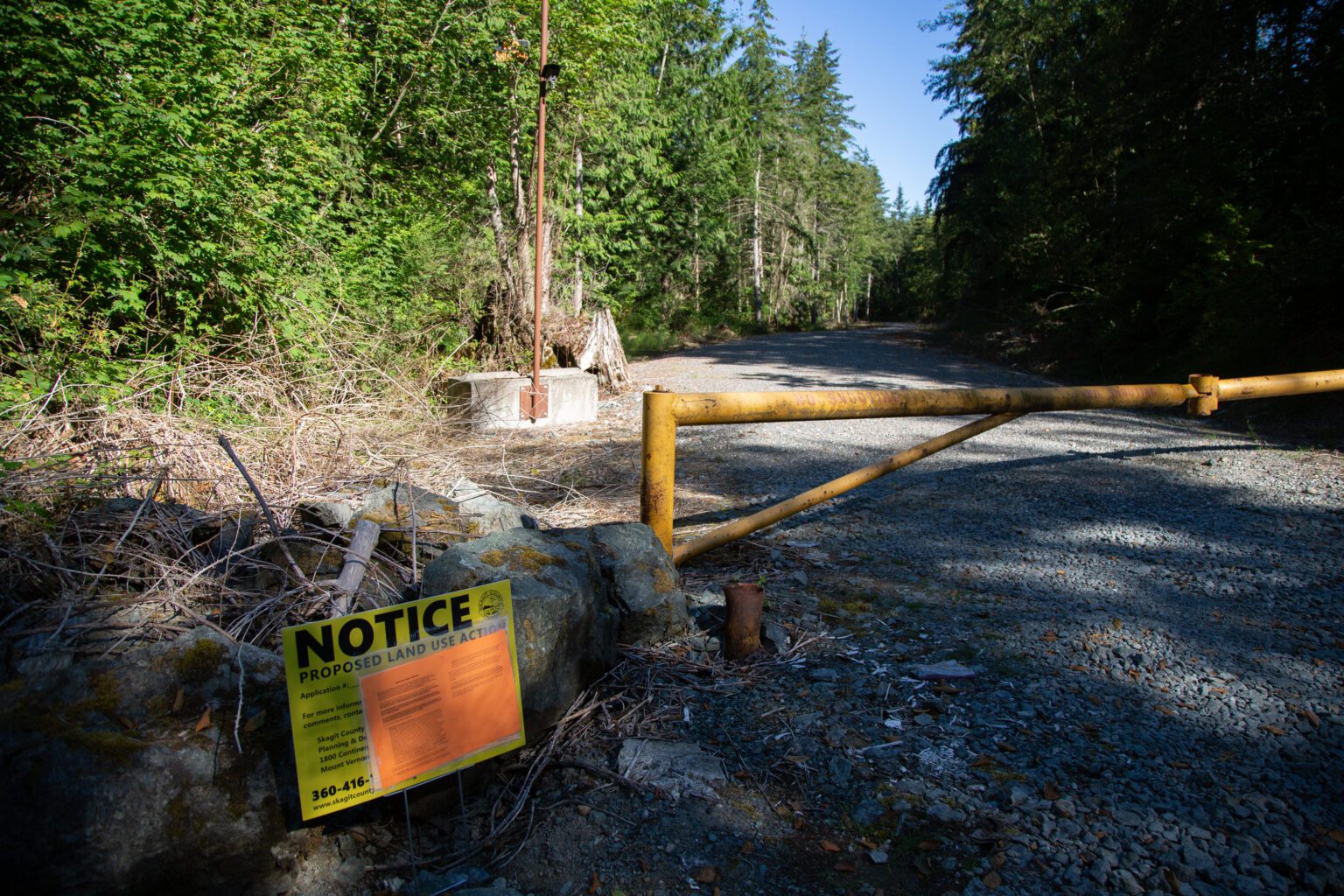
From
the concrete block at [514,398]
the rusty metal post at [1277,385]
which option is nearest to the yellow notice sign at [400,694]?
the rusty metal post at [1277,385]

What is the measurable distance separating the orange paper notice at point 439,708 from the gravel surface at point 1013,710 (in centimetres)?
36

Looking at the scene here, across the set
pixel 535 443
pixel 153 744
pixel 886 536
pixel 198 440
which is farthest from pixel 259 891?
pixel 535 443

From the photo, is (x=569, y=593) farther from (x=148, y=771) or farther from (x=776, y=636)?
(x=148, y=771)

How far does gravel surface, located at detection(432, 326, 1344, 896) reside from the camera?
1949 millimetres

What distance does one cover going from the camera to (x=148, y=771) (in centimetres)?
171

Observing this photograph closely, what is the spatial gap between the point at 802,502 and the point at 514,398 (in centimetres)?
575

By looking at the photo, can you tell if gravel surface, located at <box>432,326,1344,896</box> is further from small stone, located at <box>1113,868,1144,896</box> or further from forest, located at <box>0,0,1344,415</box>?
forest, located at <box>0,0,1344,415</box>

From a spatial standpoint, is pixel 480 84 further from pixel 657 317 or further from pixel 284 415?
pixel 657 317

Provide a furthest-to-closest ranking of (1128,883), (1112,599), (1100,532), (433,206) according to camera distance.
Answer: (433,206), (1100,532), (1112,599), (1128,883)

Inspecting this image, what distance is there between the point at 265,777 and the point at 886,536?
3.68 m

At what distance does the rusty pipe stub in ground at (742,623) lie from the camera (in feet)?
9.78

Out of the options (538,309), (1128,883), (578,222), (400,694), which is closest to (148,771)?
(400,694)

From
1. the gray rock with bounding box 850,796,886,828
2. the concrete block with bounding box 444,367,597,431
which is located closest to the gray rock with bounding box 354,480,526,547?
the gray rock with bounding box 850,796,886,828

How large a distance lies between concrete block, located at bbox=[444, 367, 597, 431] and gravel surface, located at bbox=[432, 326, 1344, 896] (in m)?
3.73
